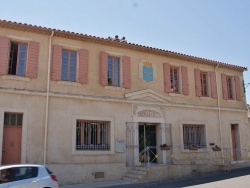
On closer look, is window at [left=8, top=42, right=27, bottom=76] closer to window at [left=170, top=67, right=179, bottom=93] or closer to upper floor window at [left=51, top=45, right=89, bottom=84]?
upper floor window at [left=51, top=45, right=89, bottom=84]

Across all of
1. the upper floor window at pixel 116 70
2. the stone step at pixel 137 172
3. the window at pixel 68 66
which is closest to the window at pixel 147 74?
the upper floor window at pixel 116 70

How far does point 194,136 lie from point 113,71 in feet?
20.4

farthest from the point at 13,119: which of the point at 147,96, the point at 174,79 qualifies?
the point at 174,79

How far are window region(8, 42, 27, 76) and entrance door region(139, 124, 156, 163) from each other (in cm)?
660

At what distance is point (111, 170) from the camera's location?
13.9m

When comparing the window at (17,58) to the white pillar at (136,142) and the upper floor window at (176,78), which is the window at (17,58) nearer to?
the white pillar at (136,142)

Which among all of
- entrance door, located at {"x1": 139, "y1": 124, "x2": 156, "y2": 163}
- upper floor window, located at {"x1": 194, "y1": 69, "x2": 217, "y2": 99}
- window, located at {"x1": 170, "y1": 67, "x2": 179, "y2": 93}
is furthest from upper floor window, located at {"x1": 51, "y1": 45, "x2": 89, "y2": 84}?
upper floor window, located at {"x1": 194, "y1": 69, "x2": 217, "y2": 99}

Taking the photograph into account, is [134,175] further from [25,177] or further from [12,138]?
[25,177]

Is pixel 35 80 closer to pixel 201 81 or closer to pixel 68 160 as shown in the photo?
pixel 68 160

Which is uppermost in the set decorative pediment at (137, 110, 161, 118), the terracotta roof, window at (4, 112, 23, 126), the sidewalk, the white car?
the terracotta roof

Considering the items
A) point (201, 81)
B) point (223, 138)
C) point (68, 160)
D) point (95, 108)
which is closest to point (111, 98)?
point (95, 108)

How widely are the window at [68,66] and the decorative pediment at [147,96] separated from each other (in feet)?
9.42

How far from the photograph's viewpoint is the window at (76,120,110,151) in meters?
Result: 13.7

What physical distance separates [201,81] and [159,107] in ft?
13.1
